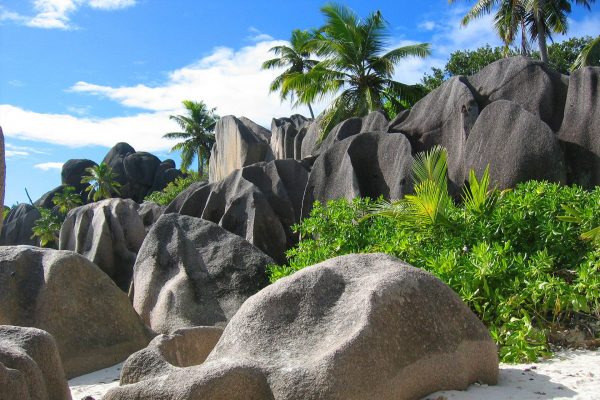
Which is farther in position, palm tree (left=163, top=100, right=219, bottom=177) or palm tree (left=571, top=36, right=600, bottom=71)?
palm tree (left=163, top=100, right=219, bottom=177)

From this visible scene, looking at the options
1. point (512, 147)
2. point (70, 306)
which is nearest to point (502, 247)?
point (70, 306)

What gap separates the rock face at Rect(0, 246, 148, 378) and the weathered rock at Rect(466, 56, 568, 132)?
299 inches

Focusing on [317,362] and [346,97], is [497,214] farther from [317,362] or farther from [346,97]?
[346,97]

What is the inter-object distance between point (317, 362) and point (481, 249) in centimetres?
287

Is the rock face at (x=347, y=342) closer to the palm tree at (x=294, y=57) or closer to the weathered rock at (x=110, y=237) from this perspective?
the weathered rock at (x=110, y=237)

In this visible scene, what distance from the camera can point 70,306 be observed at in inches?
326

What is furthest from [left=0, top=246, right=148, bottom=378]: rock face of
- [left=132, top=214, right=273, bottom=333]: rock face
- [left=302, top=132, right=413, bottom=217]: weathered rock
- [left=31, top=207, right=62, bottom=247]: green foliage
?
[left=31, top=207, right=62, bottom=247]: green foliage

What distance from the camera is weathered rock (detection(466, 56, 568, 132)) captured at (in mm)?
12828

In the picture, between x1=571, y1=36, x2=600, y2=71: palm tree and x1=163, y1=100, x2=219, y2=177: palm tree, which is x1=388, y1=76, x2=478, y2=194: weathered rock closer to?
x1=571, y1=36, x2=600, y2=71: palm tree

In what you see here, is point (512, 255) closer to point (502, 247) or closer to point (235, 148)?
point (502, 247)

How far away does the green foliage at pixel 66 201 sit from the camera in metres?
38.2

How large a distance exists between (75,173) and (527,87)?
36520 millimetres

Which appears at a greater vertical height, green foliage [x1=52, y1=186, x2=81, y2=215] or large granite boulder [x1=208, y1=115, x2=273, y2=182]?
large granite boulder [x1=208, y1=115, x2=273, y2=182]

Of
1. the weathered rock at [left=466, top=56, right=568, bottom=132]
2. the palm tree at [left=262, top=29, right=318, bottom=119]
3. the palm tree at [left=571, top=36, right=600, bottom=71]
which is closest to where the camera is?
the weathered rock at [left=466, top=56, right=568, bottom=132]
